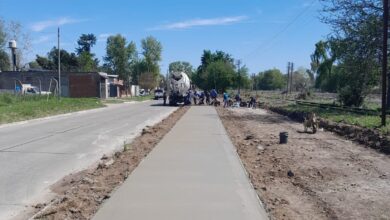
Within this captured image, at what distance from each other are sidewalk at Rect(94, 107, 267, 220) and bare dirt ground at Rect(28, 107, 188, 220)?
0.90 ft

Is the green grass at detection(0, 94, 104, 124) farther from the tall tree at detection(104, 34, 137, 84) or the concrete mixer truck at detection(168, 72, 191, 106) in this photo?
the tall tree at detection(104, 34, 137, 84)

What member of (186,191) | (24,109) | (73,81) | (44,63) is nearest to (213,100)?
(24,109)

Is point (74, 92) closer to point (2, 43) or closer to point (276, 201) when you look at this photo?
point (2, 43)

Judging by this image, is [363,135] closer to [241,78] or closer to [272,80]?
[241,78]

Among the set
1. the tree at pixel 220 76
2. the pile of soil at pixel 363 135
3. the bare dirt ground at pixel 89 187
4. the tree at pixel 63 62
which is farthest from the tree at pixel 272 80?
the bare dirt ground at pixel 89 187

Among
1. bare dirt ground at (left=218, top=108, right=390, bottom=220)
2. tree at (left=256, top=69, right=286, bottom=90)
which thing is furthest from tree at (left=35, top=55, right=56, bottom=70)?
bare dirt ground at (left=218, top=108, right=390, bottom=220)

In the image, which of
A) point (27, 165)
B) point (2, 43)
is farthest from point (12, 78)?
point (27, 165)

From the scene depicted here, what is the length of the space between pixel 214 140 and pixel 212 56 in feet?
414

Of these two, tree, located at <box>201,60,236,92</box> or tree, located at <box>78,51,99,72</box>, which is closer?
tree, located at <box>201,60,236,92</box>

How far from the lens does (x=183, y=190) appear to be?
8453mm

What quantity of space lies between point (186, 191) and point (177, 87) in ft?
157

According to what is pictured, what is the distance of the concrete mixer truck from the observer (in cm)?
5600

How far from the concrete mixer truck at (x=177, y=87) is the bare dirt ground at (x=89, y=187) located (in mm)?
41475

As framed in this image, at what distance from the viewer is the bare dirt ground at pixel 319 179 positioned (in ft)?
24.8
